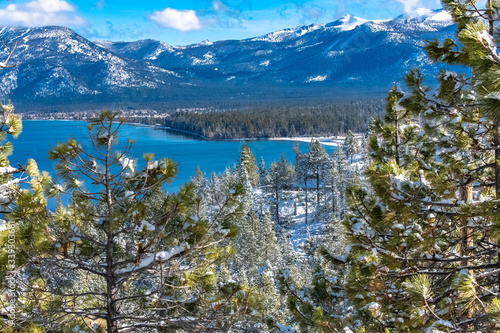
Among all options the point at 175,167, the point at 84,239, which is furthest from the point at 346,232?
the point at 84,239

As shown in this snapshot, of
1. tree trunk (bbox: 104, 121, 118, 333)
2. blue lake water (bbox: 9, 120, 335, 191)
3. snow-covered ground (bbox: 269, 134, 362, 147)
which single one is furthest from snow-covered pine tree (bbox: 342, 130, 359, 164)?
tree trunk (bbox: 104, 121, 118, 333)

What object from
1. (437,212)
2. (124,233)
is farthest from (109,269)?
(437,212)

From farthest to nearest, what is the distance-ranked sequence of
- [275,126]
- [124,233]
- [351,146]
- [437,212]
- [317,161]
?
[275,126]
[351,146]
[317,161]
[124,233]
[437,212]

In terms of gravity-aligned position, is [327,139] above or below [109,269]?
below

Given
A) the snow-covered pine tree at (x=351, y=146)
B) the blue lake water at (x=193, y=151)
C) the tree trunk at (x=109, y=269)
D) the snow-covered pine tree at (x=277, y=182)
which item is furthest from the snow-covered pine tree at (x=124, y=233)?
the snow-covered pine tree at (x=351, y=146)

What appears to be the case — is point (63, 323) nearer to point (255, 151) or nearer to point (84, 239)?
point (84, 239)

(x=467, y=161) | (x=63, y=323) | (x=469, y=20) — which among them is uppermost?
(x=469, y=20)

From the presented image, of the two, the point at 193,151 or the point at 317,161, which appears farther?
the point at 193,151

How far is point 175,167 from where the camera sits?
507 centimetres

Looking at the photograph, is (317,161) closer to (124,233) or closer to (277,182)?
(277,182)

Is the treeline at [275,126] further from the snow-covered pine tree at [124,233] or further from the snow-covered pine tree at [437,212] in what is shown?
the snow-covered pine tree at [124,233]

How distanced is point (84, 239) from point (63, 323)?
999 millimetres

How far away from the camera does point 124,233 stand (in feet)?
16.7

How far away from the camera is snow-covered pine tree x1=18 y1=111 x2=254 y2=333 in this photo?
4.73 meters
